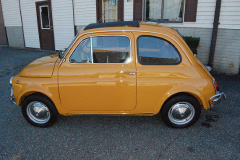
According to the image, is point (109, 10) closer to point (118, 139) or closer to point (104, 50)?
point (104, 50)

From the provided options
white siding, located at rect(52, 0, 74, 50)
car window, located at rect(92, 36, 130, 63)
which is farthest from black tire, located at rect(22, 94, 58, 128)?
white siding, located at rect(52, 0, 74, 50)

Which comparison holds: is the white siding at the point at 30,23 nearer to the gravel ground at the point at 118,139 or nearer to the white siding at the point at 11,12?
the white siding at the point at 11,12

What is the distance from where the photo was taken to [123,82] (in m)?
3.19

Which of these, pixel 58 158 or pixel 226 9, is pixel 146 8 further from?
pixel 58 158

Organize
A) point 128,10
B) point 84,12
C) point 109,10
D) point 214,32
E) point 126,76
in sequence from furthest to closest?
point 84,12 → point 109,10 → point 128,10 → point 214,32 → point 126,76

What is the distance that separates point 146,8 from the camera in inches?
324

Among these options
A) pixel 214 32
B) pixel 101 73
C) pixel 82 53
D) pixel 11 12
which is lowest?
pixel 101 73

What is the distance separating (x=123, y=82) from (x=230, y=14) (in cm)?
534

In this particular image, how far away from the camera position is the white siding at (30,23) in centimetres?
1230

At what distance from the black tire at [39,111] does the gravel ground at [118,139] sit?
13cm

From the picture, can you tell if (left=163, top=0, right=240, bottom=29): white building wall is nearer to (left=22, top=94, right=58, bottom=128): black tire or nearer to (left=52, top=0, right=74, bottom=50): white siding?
(left=22, top=94, right=58, bottom=128): black tire

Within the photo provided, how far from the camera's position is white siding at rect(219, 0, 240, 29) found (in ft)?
20.5

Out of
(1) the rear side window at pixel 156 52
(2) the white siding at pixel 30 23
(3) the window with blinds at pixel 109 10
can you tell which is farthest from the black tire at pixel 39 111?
(2) the white siding at pixel 30 23

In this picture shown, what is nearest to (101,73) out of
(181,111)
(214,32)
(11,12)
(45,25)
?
(181,111)
